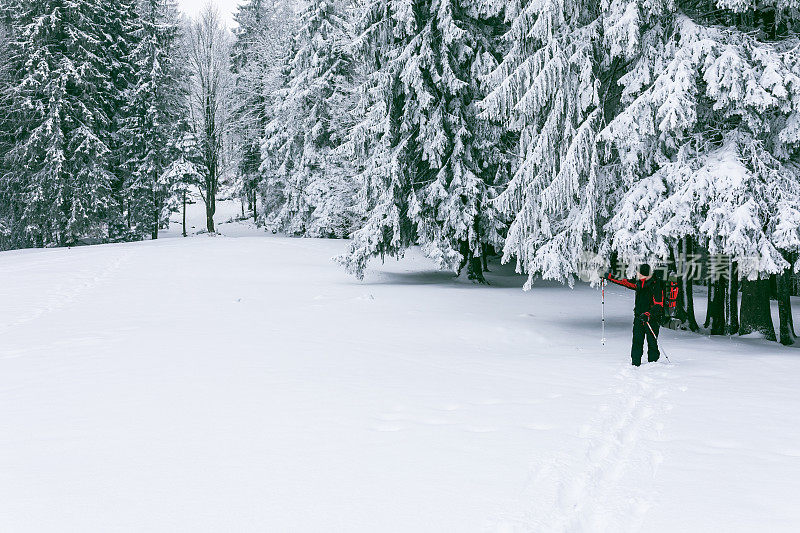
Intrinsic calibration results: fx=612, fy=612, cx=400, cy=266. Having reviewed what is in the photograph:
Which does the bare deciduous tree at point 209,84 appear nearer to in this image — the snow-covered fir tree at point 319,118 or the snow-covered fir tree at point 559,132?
the snow-covered fir tree at point 319,118

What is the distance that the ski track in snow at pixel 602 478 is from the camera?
3.86 m

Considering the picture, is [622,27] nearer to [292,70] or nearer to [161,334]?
[161,334]

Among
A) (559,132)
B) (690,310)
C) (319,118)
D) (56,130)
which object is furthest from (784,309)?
(56,130)

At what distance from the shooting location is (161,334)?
1044cm

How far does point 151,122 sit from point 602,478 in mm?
37975

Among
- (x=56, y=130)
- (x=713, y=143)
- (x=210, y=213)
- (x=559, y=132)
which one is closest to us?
(x=713, y=143)

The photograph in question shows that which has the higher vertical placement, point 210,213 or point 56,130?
point 56,130

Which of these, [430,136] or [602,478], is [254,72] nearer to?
[430,136]

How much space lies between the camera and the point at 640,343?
897 cm

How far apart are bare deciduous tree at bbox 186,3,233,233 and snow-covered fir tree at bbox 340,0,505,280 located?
20916 mm

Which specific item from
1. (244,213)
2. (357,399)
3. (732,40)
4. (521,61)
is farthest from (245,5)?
(357,399)

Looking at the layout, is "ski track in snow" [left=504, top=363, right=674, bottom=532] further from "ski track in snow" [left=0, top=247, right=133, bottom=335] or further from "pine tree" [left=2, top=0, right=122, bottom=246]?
"pine tree" [left=2, top=0, right=122, bottom=246]

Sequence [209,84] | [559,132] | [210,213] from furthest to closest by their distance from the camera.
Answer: [210,213], [209,84], [559,132]

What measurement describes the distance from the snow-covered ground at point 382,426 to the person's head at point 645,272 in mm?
1370
